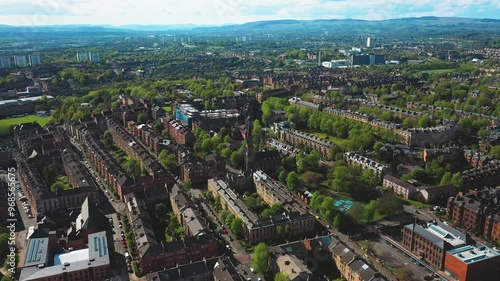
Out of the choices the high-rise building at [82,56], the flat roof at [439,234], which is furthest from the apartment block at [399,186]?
the high-rise building at [82,56]

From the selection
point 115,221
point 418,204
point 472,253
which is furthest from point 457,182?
point 115,221

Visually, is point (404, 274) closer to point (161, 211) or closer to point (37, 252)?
point (161, 211)

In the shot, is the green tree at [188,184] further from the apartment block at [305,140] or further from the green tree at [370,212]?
the apartment block at [305,140]

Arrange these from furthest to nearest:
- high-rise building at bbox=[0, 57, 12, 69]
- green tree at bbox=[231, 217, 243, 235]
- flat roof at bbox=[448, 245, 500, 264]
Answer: high-rise building at bbox=[0, 57, 12, 69] < green tree at bbox=[231, 217, 243, 235] < flat roof at bbox=[448, 245, 500, 264]

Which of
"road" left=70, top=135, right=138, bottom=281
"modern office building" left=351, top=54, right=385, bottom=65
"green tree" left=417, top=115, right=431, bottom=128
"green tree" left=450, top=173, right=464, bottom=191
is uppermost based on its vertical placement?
"modern office building" left=351, top=54, right=385, bottom=65

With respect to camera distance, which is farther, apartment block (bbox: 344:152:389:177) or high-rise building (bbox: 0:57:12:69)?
high-rise building (bbox: 0:57:12:69)

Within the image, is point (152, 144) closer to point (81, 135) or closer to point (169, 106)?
point (81, 135)

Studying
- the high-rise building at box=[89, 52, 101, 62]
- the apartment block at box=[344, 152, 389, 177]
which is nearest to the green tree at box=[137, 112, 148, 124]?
the apartment block at box=[344, 152, 389, 177]

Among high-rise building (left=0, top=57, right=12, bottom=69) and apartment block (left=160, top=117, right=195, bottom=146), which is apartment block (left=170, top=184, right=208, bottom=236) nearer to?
apartment block (left=160, top=117, right=195, bottom=146)
